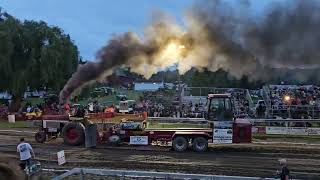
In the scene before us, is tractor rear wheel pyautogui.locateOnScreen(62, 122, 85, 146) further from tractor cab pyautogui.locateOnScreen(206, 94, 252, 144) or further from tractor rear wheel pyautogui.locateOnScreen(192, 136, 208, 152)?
tractor cab pyautogui.locateOnScreen(206, 94, 252, 144)

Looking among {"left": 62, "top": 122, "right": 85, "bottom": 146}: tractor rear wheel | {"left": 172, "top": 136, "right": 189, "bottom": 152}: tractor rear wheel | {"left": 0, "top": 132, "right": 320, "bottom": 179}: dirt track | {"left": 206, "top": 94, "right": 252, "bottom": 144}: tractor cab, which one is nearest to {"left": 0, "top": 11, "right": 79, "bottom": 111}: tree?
{"left": 0, "top": 132, "right": 320, "bottom": 179}: dirt track

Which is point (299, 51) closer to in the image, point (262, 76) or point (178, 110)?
point (262, 76)

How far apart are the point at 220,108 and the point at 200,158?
2758 millimetres

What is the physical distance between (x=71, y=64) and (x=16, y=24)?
6.24 m

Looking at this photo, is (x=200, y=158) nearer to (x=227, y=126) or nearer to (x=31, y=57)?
(x=227, y=126)

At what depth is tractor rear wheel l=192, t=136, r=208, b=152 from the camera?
68.5 ft

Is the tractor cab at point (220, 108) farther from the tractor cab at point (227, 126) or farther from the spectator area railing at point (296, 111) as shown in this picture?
the spectator area railing at point (296, 111)

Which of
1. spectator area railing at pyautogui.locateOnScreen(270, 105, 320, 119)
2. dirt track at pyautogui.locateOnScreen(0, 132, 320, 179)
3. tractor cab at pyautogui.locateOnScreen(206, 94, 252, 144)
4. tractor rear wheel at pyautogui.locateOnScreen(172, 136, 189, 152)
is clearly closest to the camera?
dirt track at pyautogui.locateOnScreen(0, 132, 320, 179)

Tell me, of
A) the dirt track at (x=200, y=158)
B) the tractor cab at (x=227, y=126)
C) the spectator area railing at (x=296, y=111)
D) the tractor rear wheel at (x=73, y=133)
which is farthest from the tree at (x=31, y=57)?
Result: the tractor cab at (x=227, y=126)

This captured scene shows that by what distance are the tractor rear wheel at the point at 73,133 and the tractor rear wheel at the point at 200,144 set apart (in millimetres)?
5000

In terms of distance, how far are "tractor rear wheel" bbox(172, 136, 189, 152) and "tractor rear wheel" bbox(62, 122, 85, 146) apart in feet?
13.7

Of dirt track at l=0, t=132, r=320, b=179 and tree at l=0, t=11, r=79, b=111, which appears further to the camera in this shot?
tree at l=0, t=11, r=79, b=111

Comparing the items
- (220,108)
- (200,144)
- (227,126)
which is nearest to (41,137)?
(200,144)

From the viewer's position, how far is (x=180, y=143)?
69.0 ft
